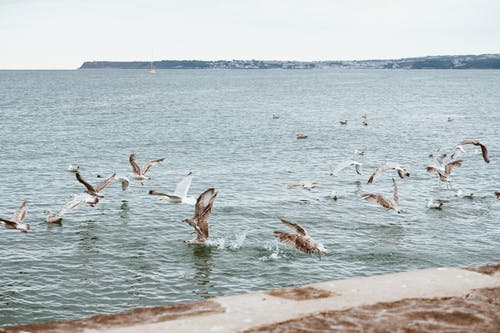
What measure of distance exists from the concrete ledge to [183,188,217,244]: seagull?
5746 millimetres

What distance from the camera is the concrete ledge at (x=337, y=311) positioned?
9445 millimetres

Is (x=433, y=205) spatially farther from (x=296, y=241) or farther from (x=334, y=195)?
(x=296, y=241)

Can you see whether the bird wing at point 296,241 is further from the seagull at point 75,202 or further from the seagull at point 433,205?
the seagull at point 433,205

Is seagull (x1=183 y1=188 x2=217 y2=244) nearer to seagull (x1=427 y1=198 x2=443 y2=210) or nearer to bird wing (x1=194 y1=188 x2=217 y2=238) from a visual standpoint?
bird wing (x1=194 y1=188 x2=217 y2=238)

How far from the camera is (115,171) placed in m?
37.2

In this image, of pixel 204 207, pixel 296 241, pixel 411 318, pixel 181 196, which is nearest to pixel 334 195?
pixel 181 196

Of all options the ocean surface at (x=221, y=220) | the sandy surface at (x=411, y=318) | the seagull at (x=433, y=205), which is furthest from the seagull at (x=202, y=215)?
the seagull at (x=433, y=205)

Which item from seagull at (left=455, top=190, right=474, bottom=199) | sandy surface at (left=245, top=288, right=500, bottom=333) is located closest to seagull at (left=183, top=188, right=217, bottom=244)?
sandy surface at (left=245, top=288, right=500, bottom=333)

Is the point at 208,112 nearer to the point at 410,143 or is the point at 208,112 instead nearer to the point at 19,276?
the point at 410,143

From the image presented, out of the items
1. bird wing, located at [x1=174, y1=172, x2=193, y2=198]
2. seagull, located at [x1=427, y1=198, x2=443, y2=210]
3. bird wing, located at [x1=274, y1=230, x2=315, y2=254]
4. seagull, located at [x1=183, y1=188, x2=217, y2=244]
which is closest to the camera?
bird wing, located at [x1=274, y1=230, x2=315, y2=254]

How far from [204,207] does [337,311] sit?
867 cm

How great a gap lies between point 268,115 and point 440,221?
187 feet

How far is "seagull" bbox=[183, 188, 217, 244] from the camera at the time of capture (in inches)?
671

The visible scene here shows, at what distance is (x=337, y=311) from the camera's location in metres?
10.1
